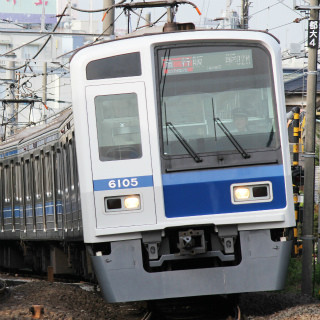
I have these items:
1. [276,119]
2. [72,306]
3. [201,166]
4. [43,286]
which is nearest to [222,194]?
[201,166]

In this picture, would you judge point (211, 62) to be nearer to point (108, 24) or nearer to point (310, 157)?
point (310, 157)

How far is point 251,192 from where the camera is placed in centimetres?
927

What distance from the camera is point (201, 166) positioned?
Answer: 9.32m

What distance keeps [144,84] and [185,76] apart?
429mm

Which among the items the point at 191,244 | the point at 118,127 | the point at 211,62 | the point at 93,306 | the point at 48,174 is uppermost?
the point at 211,62

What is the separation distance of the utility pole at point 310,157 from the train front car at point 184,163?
12.7 feet

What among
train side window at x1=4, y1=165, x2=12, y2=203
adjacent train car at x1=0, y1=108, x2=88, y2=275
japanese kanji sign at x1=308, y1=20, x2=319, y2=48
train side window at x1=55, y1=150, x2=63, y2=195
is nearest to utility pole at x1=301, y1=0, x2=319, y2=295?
japanese kanji sign at x1=308, y1=20, x2=319, y2=48

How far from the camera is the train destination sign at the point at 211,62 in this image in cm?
950

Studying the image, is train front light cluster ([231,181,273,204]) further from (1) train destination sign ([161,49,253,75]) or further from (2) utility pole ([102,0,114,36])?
(2) utility pole ([102,0,114,36])

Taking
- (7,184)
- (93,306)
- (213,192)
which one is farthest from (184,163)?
(7,184)

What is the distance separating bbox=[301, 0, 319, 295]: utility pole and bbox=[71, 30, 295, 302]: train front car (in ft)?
12.7

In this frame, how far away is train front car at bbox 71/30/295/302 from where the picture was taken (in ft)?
30.4

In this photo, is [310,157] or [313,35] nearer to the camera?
[310,157]

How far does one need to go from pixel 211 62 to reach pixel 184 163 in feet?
3.59
